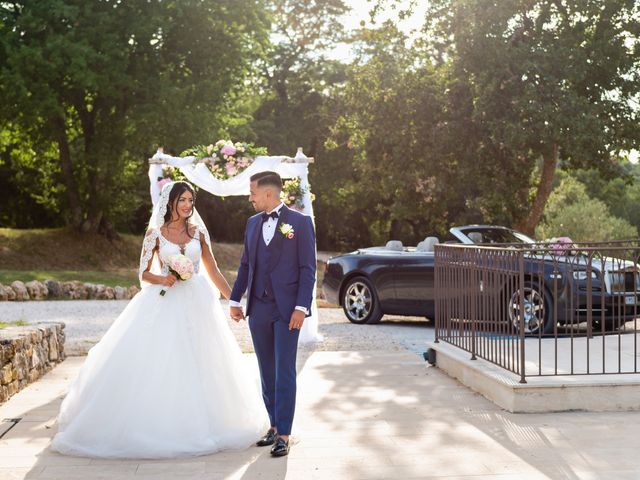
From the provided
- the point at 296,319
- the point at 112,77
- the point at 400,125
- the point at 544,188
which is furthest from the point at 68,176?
the point at 296,319

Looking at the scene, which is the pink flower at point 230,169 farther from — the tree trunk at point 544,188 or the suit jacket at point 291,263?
the tree trunk at point 544,188

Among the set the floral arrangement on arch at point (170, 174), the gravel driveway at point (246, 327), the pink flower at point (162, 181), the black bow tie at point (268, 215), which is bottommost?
the gravel driveway at point (246, 327)

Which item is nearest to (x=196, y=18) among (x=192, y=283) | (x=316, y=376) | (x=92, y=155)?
(x=92, y=155)

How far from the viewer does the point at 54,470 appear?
20.3 ft

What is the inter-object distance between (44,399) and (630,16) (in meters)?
18.2

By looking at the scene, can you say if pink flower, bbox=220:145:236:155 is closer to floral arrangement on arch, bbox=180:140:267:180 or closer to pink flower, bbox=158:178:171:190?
floral arrangement on arch, bbox=180:140:267:180

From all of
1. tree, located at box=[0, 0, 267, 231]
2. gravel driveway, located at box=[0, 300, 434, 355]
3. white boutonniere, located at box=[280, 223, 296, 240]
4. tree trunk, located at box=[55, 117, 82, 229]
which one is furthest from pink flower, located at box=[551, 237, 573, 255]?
tree trunk, located at box=[55, 117, 82, 229]

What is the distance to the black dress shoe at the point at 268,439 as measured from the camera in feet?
22.4

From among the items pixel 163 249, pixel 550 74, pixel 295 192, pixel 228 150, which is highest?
pixel 550 74

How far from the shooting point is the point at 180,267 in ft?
23.6

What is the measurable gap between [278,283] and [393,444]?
1453mm

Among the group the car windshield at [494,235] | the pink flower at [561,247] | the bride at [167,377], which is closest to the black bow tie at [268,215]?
the bride at [167,377]

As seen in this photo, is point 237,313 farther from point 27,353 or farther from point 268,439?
point 27,353

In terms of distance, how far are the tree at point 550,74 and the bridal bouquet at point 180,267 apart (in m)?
15.5
